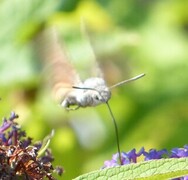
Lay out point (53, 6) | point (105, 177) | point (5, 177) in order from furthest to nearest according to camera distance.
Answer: point (53, 6) → point (5, 177) → point (105, 177)

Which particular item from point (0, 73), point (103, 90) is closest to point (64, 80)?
point (103, 90)

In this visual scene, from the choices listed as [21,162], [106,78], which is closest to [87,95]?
[21,162]

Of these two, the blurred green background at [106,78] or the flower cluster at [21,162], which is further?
the blurred green background at [106,78]

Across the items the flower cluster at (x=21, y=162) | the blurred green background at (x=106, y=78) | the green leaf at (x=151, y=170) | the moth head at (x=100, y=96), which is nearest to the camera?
the green leaf at (x=151, y=170)

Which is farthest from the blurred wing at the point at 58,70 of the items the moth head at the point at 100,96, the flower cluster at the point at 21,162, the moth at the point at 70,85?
the flower cluster at the point at 21,162

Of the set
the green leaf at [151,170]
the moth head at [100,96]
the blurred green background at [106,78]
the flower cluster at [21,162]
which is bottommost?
the green leaf at [151,170]

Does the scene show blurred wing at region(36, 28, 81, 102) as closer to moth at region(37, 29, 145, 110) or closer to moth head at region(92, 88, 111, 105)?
moth at region(37, 29, 145, 110)

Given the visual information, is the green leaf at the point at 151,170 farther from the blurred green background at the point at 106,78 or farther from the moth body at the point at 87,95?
the blurred green background at the point at 106,78

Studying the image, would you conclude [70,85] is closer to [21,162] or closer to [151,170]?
[21,162]

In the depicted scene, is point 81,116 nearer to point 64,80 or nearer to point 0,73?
point 0,73
